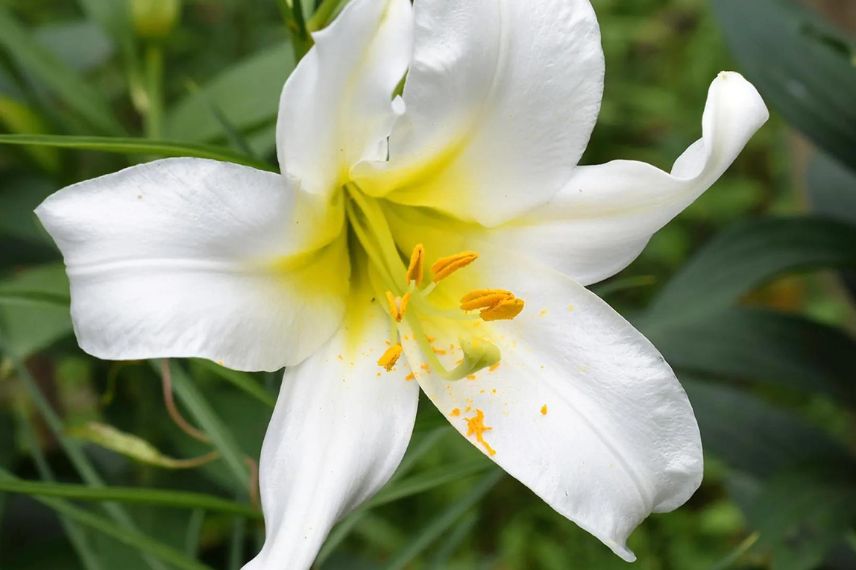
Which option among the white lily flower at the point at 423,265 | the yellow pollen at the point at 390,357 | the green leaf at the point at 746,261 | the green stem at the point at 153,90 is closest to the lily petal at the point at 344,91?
the white lily flower at the point at 423,265

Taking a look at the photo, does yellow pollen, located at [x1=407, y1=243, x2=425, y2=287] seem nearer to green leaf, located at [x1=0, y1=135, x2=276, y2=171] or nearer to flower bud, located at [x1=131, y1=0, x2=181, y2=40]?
green leaf, located at [x1=0, y1=135, x2=276, y2=171]

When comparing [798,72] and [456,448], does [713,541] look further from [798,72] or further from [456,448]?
[798,72]

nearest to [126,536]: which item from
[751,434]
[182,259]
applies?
[182,259]

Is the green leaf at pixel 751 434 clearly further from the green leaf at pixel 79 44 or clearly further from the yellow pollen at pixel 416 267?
the green leaf at pixel 79 44

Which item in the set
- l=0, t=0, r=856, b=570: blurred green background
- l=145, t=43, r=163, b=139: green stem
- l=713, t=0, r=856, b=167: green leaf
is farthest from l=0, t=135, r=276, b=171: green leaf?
l=713, t=0, r=856, b=167: green leaf

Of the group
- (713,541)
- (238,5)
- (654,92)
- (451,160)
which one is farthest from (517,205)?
(654,92)
